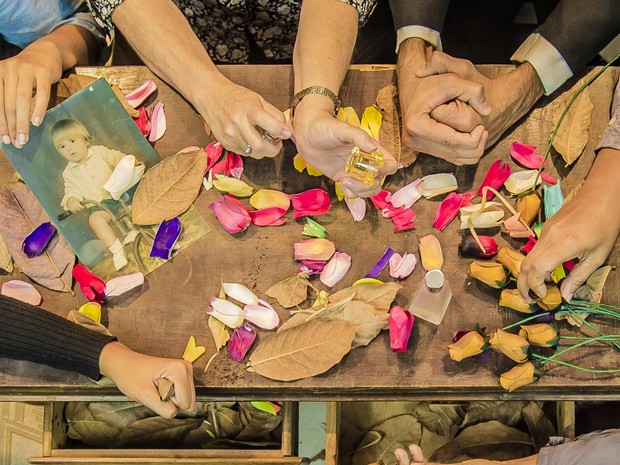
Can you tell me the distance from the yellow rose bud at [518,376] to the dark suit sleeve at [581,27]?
551mm

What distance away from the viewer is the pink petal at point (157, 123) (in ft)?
4.02

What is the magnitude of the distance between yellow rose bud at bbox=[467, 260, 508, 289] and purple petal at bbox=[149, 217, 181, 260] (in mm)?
529

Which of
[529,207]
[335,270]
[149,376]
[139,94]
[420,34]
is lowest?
[149,376]

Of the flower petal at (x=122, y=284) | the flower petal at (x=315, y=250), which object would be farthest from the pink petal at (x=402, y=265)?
the flower petal at (x=122, y=284)

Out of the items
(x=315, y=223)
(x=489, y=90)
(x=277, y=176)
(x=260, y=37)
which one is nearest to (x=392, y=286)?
(x=315, y=223)

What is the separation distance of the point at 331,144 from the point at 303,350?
1.16ft

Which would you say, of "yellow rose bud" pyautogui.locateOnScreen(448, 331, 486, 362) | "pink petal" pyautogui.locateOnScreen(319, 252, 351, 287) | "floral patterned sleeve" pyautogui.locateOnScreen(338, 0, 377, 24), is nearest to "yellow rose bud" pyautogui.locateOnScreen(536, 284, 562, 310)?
"yellow rose bud" pyautogui.locateOnScreen(448, 331, 486, 362)

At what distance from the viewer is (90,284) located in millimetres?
1151

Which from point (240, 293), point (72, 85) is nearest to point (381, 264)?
point (240, 293)

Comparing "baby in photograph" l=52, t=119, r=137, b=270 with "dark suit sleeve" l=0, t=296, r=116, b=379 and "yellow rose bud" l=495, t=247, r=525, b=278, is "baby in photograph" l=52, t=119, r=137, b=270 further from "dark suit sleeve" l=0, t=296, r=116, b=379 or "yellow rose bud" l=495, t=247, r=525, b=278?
"yellow rose bud" l=495, t=247, r=525, b=278

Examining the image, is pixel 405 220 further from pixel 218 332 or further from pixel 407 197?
pixel 218 332

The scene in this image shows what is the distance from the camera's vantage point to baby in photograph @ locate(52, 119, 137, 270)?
3.80ft

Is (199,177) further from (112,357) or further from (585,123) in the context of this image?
(585,123)

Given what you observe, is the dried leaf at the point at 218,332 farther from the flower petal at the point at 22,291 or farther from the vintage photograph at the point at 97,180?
the flower petal at the point at 22,291
